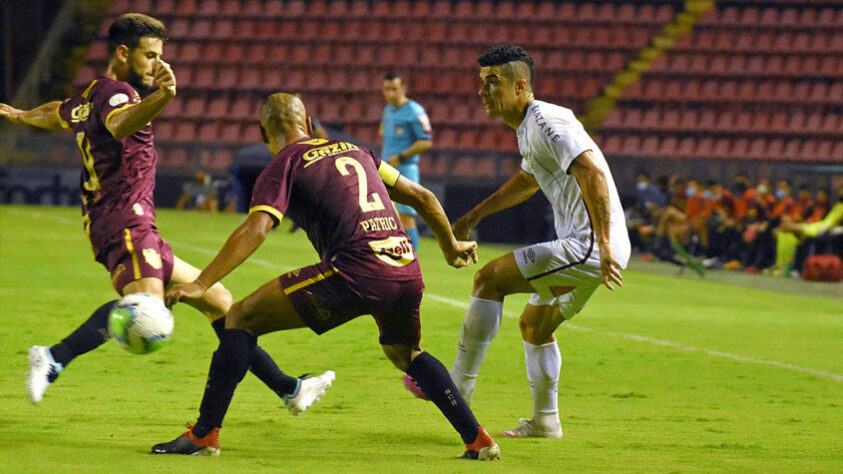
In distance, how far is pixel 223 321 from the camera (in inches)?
247

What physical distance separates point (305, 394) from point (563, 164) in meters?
1.67

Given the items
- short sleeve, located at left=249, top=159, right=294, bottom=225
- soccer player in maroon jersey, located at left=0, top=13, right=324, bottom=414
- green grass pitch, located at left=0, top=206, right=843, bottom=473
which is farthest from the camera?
soccer player in maroon jersey, located at left=0, top=13, right=324, bottom=414

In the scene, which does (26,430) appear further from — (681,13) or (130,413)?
(681,13)

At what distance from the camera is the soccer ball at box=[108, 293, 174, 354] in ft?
18.0

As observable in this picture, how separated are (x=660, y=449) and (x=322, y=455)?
1.61 metres

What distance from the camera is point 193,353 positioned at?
8.91 meters

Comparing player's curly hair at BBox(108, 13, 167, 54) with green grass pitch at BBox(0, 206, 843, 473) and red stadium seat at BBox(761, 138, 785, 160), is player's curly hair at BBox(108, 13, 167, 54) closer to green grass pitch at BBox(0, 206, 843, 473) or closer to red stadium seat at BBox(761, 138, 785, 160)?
green grass pitch at BBox(0, 206, 843, 473)

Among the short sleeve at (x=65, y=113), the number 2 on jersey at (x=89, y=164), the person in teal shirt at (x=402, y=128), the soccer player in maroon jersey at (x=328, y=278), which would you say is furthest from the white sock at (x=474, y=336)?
the person in teal shirt at (x=402, y=128)

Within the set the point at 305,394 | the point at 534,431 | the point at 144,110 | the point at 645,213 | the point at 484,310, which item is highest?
the point at 144,110

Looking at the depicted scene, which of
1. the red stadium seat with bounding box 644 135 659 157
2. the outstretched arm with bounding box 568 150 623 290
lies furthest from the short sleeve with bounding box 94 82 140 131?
the red stadium seat with bounding box 644 135 659 157

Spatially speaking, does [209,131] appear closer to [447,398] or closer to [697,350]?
[697,350]

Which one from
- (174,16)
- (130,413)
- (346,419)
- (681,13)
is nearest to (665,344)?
(346,419)

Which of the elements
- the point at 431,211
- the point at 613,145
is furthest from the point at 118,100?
the point at 613,145

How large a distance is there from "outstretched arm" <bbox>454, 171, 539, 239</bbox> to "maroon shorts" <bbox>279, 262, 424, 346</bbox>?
4.10 feet
